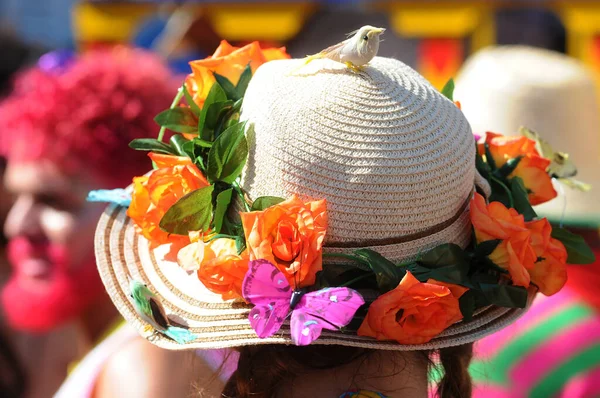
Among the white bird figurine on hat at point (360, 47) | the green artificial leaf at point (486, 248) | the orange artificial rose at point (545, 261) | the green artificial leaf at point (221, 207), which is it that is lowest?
the orange artificial rose at point (545, 261)

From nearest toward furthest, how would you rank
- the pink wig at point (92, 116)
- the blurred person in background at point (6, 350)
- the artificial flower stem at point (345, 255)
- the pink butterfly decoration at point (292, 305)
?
the pink butterfly decoration at point (292, 305) → the artificial flower stem at point (345, 255) → the pink wig at point (92, 116) → the blurred person in background at point (6, 350)

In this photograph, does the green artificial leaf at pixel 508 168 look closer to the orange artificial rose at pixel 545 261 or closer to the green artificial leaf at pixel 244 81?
the orange artificial rose at pixel 545 261

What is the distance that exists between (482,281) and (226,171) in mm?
487

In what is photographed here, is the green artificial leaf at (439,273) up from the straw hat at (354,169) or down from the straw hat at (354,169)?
down

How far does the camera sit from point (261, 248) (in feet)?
3.74

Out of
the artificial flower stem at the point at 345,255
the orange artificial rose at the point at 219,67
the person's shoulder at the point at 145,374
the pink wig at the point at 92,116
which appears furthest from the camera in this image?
the pink wig at the point at 92,116

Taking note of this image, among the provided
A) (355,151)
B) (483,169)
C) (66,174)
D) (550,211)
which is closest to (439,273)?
(355,151)

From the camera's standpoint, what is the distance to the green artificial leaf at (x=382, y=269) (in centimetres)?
115

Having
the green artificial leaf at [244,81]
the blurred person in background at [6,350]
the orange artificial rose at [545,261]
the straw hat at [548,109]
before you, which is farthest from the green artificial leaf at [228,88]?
the blurred person in background at [6,350]

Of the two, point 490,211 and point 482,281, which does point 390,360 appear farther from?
point 490,211

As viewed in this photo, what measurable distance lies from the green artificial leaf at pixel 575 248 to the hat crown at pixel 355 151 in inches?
13.1

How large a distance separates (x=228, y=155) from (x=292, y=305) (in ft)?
0.92

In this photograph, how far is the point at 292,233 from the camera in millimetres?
1147

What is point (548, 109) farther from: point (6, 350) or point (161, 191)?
point (6, 350)
